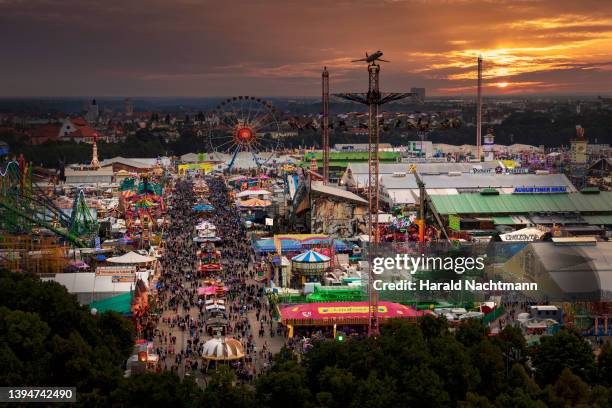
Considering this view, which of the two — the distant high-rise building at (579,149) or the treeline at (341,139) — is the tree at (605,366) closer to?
the distant high-rise building at (579,149)

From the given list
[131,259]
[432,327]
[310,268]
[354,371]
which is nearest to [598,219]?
[310,268]

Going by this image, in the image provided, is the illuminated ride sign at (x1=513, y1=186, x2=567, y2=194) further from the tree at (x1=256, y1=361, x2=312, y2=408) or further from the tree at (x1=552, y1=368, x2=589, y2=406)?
the tree at (x1=256, y1=361, x2=312, y2=408)

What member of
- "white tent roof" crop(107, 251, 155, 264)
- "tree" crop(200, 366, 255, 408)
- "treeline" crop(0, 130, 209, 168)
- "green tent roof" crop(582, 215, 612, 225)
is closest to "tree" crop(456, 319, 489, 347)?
"tree" crop(200, 366, 255, 408)

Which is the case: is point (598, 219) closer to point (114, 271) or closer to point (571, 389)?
point (114, 271)

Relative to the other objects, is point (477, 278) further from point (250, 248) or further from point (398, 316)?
point (250, 248)

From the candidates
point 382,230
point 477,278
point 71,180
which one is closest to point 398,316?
point 477,278
